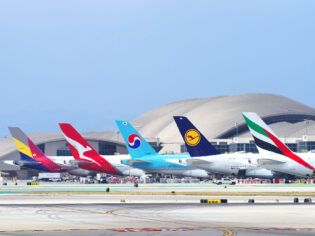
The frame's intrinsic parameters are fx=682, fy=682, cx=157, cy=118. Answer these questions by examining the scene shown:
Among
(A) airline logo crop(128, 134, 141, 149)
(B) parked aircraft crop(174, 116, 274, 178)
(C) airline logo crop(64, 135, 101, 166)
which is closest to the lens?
(B) parked aircraft crop(174, 116, 274, 178)

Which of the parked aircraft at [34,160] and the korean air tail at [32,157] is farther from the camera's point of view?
the korean air tail at [32,157]

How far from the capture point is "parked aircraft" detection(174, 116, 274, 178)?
321 feet

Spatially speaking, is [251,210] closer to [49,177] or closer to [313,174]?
[313,174]

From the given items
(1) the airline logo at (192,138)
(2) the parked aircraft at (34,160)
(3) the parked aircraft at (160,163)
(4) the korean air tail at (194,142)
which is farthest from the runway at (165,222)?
(2) the parked aircraft at (34,160)

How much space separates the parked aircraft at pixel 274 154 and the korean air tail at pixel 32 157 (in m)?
78.5

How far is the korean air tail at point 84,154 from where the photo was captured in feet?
400

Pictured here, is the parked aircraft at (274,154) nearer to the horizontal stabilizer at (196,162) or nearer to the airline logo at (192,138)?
the horizontal stabilizer at (196,162)

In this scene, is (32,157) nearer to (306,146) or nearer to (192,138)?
(192,138)

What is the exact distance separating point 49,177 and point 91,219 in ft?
445

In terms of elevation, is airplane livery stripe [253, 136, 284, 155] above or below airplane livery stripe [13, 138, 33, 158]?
below

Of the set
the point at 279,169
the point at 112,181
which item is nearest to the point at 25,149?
the point at 112,181

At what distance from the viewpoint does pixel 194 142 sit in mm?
100812

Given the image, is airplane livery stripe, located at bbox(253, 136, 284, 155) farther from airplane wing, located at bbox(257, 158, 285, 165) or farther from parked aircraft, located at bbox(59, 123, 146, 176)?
parked aircraft, located at bbox(59, 123, 146, 176)

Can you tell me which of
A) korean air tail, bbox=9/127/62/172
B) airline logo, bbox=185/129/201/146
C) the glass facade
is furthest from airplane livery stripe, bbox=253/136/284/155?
the glass facade
